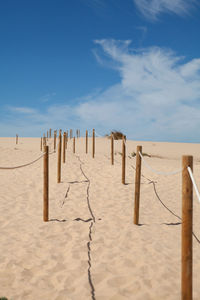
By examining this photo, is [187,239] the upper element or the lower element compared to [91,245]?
upper

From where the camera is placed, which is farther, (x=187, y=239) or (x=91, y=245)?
(x=91, y=245)

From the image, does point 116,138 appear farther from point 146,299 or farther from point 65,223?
point 146,299

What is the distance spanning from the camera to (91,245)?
4266 millimetres

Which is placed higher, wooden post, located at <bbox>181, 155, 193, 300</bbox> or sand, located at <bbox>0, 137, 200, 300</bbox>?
wooden post, located at <bbox>181, 155, 193, 300</bbox>

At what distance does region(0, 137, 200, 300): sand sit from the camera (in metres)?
3.06

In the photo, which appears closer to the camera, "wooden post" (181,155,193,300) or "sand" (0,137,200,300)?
"wooden post" (181,155,193,300)

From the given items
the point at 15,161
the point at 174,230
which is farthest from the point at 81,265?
the point at 15,161

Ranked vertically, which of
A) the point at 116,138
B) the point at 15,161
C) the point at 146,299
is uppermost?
the point at 116,138

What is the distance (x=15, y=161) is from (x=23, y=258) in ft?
34.2

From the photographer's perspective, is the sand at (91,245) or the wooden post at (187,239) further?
the sand at (91,245)

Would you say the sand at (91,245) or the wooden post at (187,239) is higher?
the wooden post at (187,239)

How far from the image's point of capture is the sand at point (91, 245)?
3.06 m

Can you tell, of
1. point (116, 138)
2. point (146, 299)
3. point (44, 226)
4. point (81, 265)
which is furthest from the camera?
point (116, 138)

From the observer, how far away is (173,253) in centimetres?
408
